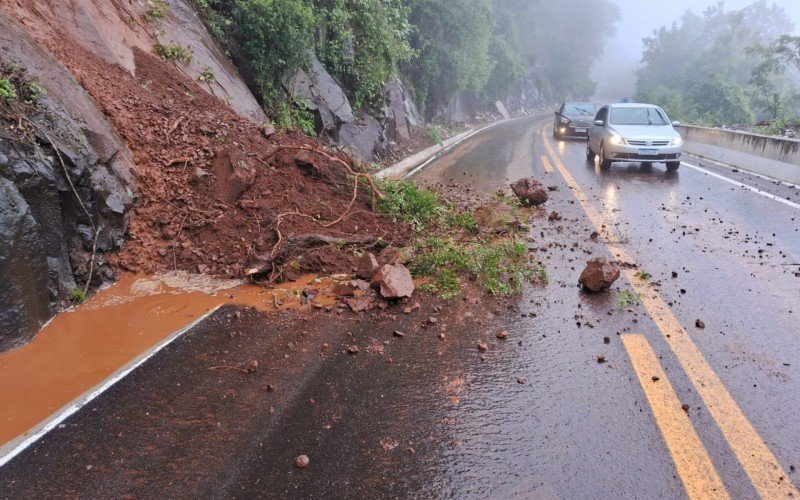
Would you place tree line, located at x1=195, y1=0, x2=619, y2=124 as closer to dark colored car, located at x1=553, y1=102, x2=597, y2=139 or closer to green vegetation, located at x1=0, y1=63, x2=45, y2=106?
green vegetation, located at x1=0, y1=63, x2=45, y2=106

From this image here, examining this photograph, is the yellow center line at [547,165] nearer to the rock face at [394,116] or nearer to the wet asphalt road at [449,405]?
the rock face at [394,116]

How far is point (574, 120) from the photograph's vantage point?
22.2m

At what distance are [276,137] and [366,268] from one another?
166 inches

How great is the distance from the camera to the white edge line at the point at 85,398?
3.06 meters

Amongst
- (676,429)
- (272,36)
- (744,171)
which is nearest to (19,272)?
(676,429)

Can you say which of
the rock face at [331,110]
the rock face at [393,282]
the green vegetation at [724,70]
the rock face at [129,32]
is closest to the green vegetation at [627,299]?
the rock face at [393,282]

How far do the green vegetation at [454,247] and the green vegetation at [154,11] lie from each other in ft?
18.7

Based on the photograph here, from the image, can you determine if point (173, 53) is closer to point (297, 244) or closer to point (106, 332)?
point (297, 244)

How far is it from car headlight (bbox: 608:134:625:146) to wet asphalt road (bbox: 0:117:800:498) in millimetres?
7154

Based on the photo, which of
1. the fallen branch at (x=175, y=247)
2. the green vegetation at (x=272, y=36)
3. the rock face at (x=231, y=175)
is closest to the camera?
the fallen branch at (x=175, y=247)

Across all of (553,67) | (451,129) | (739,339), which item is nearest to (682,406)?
(739,339)

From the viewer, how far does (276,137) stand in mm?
8812

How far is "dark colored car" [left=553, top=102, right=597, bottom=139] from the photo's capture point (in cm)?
A: 2219

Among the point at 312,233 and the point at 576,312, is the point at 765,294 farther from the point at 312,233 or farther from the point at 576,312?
the point at 312,233
